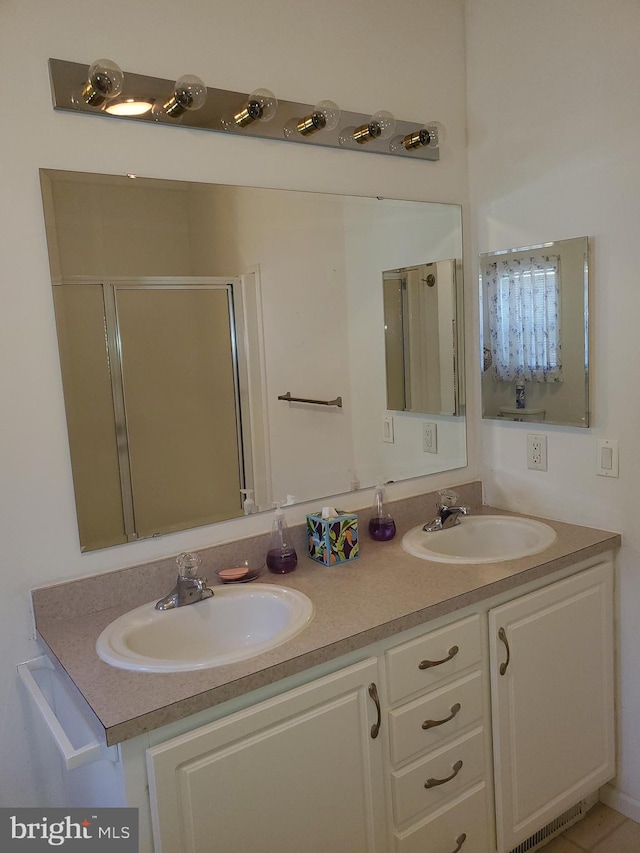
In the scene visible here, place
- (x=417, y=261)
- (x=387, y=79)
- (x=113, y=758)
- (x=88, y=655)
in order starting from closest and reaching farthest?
(x=113, y=758)
(x=88, y=655)
(x=387, y=79)
(x=417, y=261)

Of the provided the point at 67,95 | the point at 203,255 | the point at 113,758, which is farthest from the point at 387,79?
the point at 113,758

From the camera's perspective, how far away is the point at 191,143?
→ 1.68 metres

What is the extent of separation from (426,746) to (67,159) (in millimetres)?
1599

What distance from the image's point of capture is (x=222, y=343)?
177cm

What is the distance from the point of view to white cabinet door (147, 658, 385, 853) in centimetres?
119

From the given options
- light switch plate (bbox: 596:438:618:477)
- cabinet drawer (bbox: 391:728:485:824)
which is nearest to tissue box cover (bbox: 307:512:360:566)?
cabinet drawer (bbox: 391:728:485:824)

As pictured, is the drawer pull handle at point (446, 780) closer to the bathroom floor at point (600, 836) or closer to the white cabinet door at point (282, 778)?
the white cabinet door at point (282, 778)

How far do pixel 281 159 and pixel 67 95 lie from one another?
1.93ft

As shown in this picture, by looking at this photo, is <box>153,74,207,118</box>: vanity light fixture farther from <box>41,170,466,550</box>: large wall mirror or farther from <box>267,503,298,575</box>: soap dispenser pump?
<box>267,503,298,575</box>: soap dispenser pump

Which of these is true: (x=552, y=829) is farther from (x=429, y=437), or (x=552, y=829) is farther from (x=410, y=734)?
(x=429, y=437)

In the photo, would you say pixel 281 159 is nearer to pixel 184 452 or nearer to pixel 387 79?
pixel 387 79

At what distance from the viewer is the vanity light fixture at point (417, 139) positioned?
80.3 inches

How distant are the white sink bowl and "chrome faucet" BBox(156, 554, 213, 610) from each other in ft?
0.05

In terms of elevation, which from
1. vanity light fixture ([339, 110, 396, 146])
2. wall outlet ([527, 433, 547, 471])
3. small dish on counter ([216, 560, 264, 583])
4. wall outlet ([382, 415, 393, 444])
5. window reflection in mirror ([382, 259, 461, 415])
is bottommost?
small dish on counter ([216, 560, 264, 583])
